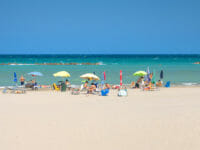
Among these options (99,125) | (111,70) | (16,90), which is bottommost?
(99,125)

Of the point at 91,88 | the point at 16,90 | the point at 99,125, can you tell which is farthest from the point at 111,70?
the point at 99,125

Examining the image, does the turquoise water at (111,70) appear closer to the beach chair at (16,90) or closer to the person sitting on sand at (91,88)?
the person sitting on sand at (91,88)

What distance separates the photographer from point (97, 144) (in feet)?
26.5

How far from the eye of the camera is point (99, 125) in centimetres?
986

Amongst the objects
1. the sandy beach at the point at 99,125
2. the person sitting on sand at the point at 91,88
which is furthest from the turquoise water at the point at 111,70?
the sandy beach at the point at 99,125

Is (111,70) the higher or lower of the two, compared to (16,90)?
higher

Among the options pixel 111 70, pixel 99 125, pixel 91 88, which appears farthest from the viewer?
pixel 111 70

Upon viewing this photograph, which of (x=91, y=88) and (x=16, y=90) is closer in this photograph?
(x=91, y=88)

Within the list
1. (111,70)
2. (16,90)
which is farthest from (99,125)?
(111,70)

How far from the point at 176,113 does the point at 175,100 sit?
3792 mm

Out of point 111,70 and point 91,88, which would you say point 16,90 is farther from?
point 111,70

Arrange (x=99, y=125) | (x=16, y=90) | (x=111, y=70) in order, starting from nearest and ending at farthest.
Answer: (x=99, y=125) < (x=16, y=90) < (x=111, y=70)

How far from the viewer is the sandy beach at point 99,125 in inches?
318

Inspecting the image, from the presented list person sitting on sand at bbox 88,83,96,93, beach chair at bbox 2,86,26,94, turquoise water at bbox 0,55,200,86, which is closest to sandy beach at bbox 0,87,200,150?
person sitting on sand at bbox 88,83,96,93
